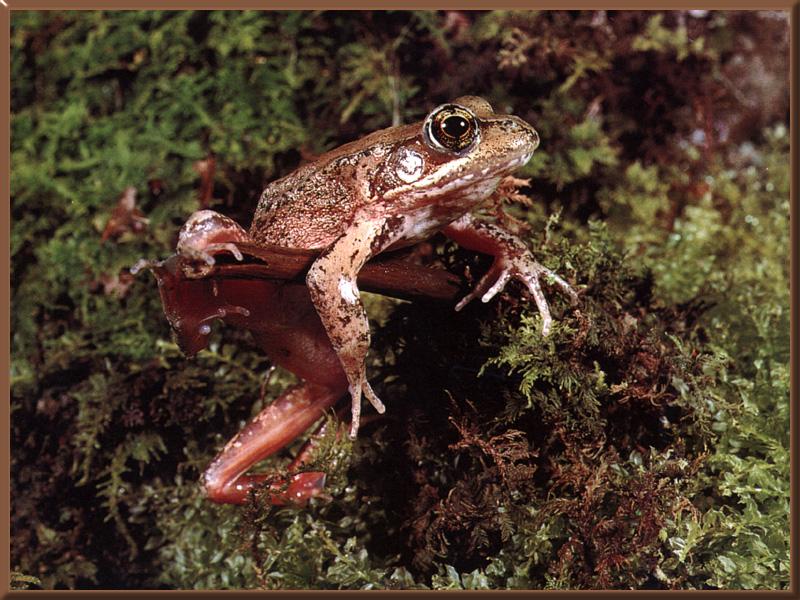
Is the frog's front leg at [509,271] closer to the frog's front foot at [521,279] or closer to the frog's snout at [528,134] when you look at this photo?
the frog's front foot at [521,279]

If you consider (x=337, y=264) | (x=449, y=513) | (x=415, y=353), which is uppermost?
(x=337, y=264)

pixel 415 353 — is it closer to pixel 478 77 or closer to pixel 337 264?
pixel 337 264

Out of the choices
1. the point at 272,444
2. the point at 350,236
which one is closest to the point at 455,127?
the point at 350,236

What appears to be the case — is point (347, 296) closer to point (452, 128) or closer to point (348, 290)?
point (348, 290)

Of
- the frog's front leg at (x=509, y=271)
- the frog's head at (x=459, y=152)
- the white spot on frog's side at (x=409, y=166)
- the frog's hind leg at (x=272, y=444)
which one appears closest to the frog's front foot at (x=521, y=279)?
the frog's front leg at (x=509, y=271)

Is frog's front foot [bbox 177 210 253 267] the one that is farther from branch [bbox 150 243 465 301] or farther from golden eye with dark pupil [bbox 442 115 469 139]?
golden eye with dark pupil [bbox 442 115 469 139]

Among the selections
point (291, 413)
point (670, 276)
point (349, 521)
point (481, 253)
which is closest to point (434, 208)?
point (481, 253)
